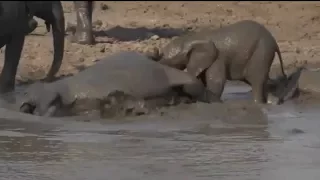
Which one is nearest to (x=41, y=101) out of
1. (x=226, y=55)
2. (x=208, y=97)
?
(x=208, y=97)

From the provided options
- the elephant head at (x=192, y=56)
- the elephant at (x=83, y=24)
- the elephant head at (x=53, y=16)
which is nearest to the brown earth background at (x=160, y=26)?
the elephant at (x=83, y=24)

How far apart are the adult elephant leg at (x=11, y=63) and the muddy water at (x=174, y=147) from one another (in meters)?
1.50

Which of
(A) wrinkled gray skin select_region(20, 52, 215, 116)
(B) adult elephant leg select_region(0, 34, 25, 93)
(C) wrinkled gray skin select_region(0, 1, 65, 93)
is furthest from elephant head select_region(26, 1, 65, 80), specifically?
(A) wrinkled gray skin select_region(20, 52, 215, 116)

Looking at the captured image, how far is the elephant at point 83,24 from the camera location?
11789mm

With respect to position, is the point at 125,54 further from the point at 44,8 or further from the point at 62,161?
the point at 62,161

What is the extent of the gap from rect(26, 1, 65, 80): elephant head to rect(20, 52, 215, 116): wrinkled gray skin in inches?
25.9

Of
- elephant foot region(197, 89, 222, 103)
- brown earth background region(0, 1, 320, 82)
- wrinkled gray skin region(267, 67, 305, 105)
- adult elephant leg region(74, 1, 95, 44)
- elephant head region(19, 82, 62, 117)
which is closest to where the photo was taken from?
elephant head region(19, 82, 62, 117)

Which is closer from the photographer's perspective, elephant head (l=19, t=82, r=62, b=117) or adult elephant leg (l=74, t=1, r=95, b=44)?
elephant head (l=19, t=82, r=62, b=117)

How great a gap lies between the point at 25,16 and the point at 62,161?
2854 mm

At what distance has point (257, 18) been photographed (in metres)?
16.4

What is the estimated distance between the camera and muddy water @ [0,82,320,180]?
16.3ft

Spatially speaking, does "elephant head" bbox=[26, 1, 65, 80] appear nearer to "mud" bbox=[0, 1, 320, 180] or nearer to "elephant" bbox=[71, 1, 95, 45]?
"mud" bbox=[0, 1, 320, 180]

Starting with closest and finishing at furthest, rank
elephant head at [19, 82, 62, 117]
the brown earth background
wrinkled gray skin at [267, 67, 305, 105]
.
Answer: elephant head at [19, 82, 62, 117] → wrinkled gray skin at [267, 67, 305, 105] → the brown earth background

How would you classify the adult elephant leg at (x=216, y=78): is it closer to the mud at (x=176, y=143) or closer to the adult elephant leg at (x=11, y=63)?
the mud at (x=176, y=143)
